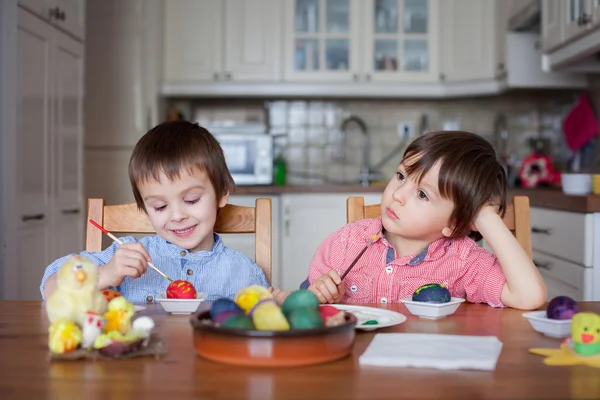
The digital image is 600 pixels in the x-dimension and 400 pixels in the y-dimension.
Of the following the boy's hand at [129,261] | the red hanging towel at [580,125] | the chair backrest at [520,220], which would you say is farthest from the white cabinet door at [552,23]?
the boy's hand at [129,261]

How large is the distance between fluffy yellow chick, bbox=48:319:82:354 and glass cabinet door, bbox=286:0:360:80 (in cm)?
356

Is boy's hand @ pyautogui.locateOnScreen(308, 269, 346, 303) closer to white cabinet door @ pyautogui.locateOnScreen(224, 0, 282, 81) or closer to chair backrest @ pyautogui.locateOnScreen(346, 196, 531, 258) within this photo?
chair backrest @ pyautogui.locateOnScreen(346, 196, 531, 258)

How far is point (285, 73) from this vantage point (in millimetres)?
4301

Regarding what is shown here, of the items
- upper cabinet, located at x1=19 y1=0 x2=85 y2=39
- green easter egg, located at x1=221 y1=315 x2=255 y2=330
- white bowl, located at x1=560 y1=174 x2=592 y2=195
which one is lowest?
green easter egg, located at x1=221 y1=315 x2=255 y2=330

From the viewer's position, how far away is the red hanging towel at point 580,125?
3.76 meters

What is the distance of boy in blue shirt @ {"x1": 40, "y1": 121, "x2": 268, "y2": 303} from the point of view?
55.5 inches

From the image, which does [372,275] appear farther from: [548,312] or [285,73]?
[285,73]

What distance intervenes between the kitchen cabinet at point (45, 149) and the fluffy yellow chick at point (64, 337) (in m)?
1.86

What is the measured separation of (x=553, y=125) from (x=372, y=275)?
10.7 ft

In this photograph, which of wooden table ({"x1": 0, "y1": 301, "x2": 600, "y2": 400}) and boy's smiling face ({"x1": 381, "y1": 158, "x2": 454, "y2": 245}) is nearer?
wooden table ({"x1": 0, "y1": 301, "x2": 600, "y2": 400})

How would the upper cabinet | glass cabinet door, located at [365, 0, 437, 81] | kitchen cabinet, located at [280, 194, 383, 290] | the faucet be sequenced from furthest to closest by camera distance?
the faucet → glass cabinet door, located at [365, 0, 437, 81] → kitchen cabinet, located at [280, 194, 383, 290] → the upper cabinet

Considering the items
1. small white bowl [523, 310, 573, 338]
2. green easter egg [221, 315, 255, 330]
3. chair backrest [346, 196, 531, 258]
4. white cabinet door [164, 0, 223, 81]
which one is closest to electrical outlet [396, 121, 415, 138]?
white cabinet door [164, 0, 223, 81]

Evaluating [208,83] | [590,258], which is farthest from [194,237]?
[208,83]

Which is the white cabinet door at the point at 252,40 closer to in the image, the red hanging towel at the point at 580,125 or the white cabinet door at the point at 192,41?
the white cabinet door at the point at 192,41
